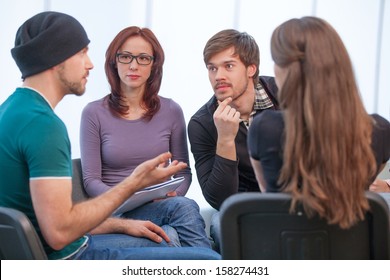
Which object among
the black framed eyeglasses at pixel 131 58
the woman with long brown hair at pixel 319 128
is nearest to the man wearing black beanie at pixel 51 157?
the woman with long brown hair at pixel 319 128

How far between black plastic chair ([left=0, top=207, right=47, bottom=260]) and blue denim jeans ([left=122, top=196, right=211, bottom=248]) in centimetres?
80

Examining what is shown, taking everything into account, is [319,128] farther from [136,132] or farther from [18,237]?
[136,132]

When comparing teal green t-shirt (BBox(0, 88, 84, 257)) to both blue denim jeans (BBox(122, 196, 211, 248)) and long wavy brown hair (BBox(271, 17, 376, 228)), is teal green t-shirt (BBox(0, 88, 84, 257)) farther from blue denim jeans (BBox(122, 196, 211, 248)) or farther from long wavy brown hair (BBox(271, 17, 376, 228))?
blue denim jeans (BBox(122, 196, 211, 248))

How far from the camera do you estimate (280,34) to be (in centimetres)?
125

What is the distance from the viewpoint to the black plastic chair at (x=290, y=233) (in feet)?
3.78

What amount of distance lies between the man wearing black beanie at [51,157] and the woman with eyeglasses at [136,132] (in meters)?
0.43

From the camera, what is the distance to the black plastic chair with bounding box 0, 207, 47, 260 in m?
1.19

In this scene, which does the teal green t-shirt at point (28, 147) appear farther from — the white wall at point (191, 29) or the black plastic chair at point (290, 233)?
the white wall at point (191, 29)

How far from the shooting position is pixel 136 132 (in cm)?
219

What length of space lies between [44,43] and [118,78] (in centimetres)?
87

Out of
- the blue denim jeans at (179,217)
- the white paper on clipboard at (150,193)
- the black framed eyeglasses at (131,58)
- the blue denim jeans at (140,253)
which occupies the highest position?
the black framed eyeglasses at (131,58)

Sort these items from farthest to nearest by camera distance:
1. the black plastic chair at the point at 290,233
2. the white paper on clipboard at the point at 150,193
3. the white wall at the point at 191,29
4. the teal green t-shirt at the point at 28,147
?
the white wall at the point at 191,29 < the white paper on clipboard at the point at 150,193 < the teal green t-shirt at the point at 28,147 < the black plastic chair at the point at 290,233

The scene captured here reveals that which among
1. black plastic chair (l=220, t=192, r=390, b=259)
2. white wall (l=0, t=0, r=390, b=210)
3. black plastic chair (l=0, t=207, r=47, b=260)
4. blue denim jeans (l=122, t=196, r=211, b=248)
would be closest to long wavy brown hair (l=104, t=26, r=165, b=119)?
blue denim jeans (l=122, t=196, r=211, b=248)

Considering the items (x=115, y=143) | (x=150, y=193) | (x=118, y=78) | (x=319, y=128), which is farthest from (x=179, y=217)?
(x=319, y=128)
